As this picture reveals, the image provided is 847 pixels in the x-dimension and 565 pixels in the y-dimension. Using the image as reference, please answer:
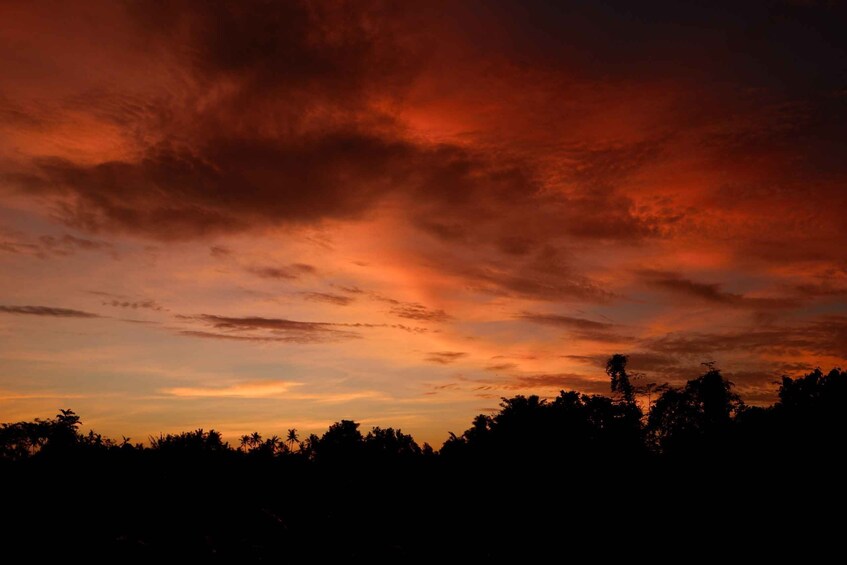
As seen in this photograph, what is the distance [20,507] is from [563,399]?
45.8m

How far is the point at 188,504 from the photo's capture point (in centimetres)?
2625

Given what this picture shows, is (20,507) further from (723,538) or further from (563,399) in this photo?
(563,399)

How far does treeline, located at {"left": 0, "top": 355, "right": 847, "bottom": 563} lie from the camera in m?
21.1

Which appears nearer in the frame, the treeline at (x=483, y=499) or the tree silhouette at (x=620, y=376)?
the treeline at (x=483, y=499)

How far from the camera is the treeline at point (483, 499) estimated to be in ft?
69.2

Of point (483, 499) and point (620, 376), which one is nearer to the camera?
point (483, 499)

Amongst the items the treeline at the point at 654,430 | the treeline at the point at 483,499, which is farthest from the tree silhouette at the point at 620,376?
the treeline at the point at 483,499

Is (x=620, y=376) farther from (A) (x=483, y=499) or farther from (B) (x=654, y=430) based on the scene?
(A) (x=483, y=499)

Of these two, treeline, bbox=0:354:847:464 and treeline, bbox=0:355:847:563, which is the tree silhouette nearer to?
treeline, bbox=0:354:847:464

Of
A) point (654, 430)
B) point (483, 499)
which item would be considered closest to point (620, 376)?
point (654, 430)

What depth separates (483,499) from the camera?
119 feet

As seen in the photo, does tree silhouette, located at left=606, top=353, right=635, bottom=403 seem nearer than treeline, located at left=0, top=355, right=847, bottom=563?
No

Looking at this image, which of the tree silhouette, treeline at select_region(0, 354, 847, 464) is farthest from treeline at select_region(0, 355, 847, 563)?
the tree silhouette

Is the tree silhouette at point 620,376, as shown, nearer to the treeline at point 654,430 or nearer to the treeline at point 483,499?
the treeline at point 654,430
